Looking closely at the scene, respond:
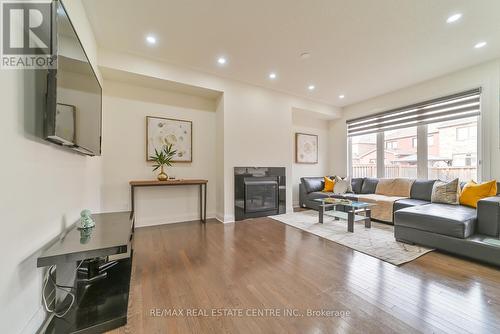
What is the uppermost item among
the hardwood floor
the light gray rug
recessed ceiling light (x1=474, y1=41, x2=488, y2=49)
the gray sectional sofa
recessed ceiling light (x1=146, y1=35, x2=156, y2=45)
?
recessed ceiling light (x1=146, y1=35, x2=156, y2=45)

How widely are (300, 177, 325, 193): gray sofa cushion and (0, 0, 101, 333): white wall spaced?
454 cm

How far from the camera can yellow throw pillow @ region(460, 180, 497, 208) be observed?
112 inches

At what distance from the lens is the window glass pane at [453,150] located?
11.6 ft

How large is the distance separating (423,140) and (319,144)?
92.5 inches

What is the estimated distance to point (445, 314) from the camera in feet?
4.60

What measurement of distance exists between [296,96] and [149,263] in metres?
4.47

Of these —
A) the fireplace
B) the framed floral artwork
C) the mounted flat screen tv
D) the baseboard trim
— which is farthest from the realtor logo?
the fireplace

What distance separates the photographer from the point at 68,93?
55.8 inches

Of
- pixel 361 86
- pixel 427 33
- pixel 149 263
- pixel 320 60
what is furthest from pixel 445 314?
pixel 361 86

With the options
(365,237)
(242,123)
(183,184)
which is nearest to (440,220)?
(365,237)

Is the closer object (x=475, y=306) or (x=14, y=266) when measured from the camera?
(x=14, y=266)

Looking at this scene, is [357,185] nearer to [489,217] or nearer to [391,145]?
[391,145]

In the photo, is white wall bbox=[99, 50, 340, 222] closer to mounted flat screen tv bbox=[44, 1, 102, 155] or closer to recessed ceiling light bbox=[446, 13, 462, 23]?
mounted flat screen tv bbox=[44, 1, 102, 155]

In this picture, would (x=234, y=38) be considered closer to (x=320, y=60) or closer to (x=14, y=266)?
(x=320, y=60)
